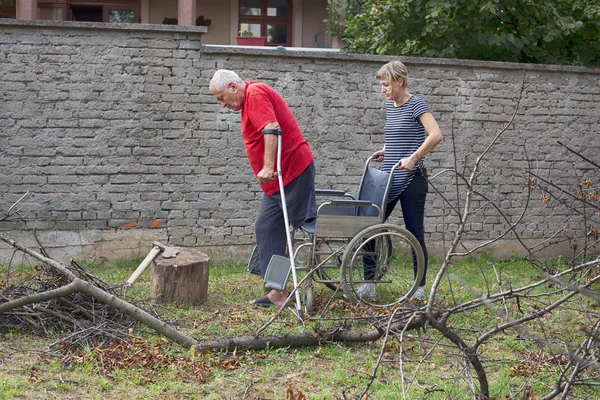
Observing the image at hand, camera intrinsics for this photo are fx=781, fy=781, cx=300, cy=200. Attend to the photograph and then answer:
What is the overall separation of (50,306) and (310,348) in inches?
68.2

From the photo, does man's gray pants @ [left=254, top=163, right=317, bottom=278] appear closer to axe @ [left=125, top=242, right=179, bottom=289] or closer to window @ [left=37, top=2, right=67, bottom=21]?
axe @ [left=125, top=242, right=179, bottom=289]

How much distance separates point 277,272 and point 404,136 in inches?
59.3

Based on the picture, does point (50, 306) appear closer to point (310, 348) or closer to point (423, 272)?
point (310, 348)

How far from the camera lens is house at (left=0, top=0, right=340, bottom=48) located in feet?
54.5

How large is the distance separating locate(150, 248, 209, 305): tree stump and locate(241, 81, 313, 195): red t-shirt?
0.82 meters

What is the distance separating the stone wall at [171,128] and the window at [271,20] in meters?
9.46

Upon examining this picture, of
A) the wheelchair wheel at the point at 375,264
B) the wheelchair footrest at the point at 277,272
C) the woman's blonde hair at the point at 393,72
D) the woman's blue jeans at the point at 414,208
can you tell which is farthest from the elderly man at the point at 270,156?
the woman's blonde hair at the point at 393,72

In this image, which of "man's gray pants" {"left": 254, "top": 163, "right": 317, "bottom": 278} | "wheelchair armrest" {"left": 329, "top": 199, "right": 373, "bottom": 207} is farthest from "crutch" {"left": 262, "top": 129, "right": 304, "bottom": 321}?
"wheelchair armrest" {"left": 329, "top": 199, "right": 373, "bottom": 207}

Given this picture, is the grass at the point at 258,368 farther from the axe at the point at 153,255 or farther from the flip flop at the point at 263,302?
the axe at the point at 153,255

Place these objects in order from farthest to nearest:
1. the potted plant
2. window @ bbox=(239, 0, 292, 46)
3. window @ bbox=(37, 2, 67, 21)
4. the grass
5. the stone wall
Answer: window @ bbox=(239, 0, 292, 46)
window @ bbox=(37, 2, 67, 21)
the potted plant
the stone wall
the grass

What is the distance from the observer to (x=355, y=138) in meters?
8.30

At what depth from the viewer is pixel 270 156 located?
567 cm

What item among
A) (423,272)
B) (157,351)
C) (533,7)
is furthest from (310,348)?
(533,7)

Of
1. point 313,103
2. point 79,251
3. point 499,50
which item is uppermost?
point 499,50
